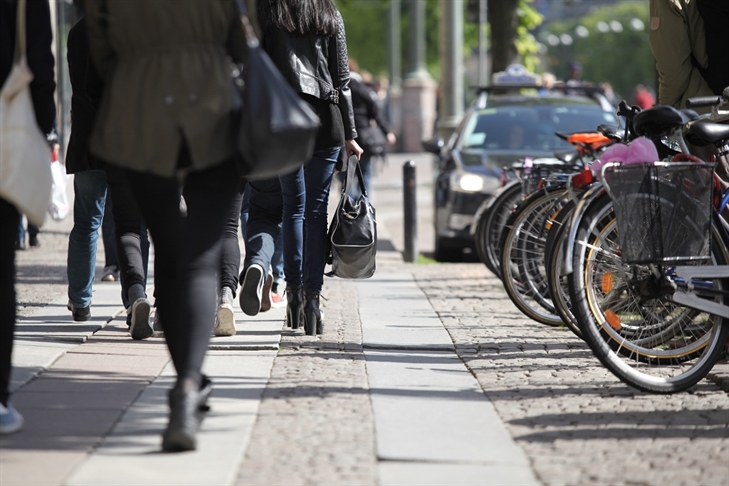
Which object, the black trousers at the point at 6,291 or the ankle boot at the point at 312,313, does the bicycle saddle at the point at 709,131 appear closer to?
the ankle boot at the point at 312,313

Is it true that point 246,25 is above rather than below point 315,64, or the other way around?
above

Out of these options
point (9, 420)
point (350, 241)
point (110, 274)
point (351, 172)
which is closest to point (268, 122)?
point (9, 420)

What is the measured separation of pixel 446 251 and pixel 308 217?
18.9 ft

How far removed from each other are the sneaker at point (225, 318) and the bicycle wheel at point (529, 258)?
5.80ft

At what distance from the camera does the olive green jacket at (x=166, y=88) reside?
4.24 metres

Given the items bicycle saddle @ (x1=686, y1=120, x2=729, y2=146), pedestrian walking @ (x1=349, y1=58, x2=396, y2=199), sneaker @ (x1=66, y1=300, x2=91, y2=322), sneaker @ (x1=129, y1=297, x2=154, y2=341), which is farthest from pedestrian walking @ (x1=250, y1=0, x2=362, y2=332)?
pedestrian walking @ (x1=349, y1=58, x2=396, y2=199)

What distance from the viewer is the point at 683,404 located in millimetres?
5195

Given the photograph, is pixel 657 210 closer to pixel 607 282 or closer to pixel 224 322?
pixel 607 282

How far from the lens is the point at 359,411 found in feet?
15.8

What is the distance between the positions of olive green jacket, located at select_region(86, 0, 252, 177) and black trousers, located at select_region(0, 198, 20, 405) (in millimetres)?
419

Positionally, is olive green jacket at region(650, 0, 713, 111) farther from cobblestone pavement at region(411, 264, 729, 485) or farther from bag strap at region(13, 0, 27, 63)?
bag strap at region(13, 0, 27, 63)

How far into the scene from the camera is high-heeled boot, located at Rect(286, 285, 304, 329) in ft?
21.7

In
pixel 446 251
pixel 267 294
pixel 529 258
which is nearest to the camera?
pixel 267 294

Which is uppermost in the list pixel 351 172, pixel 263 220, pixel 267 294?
pixel 351 172
